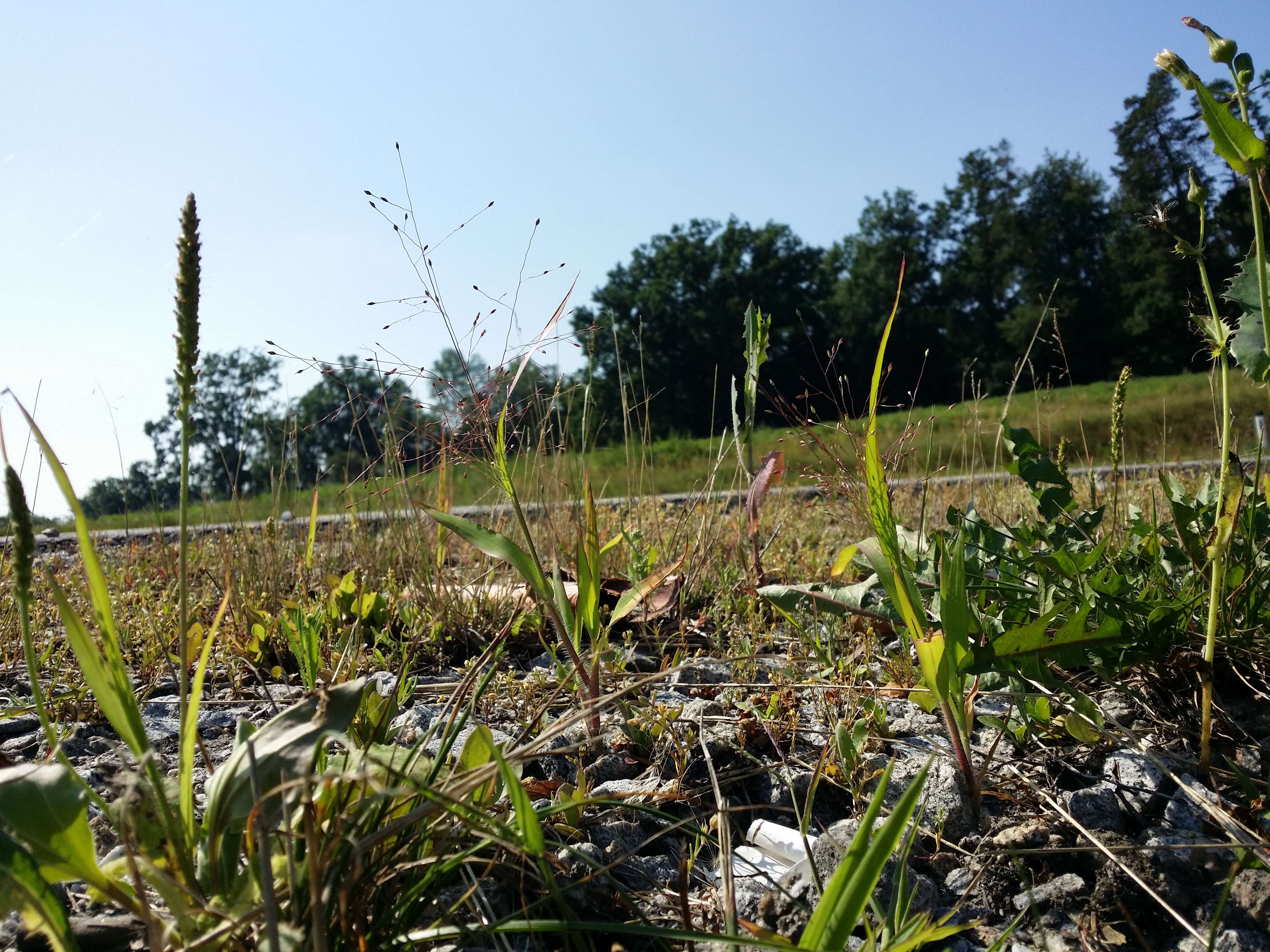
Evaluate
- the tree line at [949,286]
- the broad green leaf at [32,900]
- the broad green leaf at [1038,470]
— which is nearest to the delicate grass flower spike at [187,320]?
the broad green leaf at [32,900]

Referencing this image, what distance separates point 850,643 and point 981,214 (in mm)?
48224

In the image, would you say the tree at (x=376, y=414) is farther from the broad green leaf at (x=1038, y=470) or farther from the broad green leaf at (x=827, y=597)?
the broad green leaf at (x=1038, y=470)

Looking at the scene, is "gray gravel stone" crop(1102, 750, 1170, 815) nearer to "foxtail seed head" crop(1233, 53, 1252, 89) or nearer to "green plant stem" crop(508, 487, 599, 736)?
"green plant stem" crop(508, 487, 599, 736)

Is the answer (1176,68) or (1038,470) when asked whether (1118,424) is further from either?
(1176,68)

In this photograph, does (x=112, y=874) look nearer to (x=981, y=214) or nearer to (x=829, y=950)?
(x=829, y=950)

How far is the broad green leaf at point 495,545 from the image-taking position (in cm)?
121

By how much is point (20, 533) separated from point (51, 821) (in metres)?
0.28

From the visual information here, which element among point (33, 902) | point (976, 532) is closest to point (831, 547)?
point (976, 532)

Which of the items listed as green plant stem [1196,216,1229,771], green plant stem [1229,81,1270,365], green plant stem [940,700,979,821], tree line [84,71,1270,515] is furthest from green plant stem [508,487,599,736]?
tree line [84,71,1270,515]

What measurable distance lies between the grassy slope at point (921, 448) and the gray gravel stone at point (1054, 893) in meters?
0.77

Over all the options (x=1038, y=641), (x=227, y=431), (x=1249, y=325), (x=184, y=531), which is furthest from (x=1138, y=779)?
(x=227, y=431)

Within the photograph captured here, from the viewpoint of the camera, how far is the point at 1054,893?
38.0 inches

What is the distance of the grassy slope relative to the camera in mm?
2252

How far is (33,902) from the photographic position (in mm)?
718
